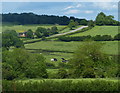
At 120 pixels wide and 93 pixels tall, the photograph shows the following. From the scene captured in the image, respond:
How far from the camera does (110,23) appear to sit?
3868 inches

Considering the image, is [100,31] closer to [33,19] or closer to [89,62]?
[33,19]

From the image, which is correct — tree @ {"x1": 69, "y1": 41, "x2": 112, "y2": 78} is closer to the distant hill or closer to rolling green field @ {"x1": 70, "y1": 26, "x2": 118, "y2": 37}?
rolling green field @ {"x1": 70, "y1": 26, "x2": 118, "y2": 37}

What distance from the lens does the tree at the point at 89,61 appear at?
1104 inches

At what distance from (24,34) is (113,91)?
79.6 metres

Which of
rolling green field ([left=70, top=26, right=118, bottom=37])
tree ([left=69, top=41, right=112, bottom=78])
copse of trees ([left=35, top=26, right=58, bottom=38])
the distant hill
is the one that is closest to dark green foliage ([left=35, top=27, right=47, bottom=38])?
copse of trees ([left=35, top=26, right=58, bottom=38])

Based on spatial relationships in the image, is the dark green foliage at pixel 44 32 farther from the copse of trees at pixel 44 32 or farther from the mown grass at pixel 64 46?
the mown grass at pixel 64 46

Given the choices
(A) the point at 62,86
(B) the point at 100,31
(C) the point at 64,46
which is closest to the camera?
(A) the point at 62,86

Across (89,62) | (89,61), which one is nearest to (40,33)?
(89,61)

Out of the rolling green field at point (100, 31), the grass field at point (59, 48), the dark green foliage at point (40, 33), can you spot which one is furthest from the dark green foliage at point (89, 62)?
the dark green foliage at point (40, 33)

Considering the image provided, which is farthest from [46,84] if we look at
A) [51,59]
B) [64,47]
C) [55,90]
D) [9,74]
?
[64,47]

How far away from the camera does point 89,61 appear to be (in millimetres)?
28578

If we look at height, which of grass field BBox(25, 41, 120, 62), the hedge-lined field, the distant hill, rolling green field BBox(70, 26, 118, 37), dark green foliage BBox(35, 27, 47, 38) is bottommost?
grass field BBox(25, 41, 120, 62)

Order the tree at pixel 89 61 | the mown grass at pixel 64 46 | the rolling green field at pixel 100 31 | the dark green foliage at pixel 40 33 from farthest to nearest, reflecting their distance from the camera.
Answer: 1. the dark green foliage at pixel 40 33
2. the rolling green field at pixel 100 31
3. the mown grass at pixel 64 46
4. the tree at pixel 89 61

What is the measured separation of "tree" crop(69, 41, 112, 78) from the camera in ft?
92.0
